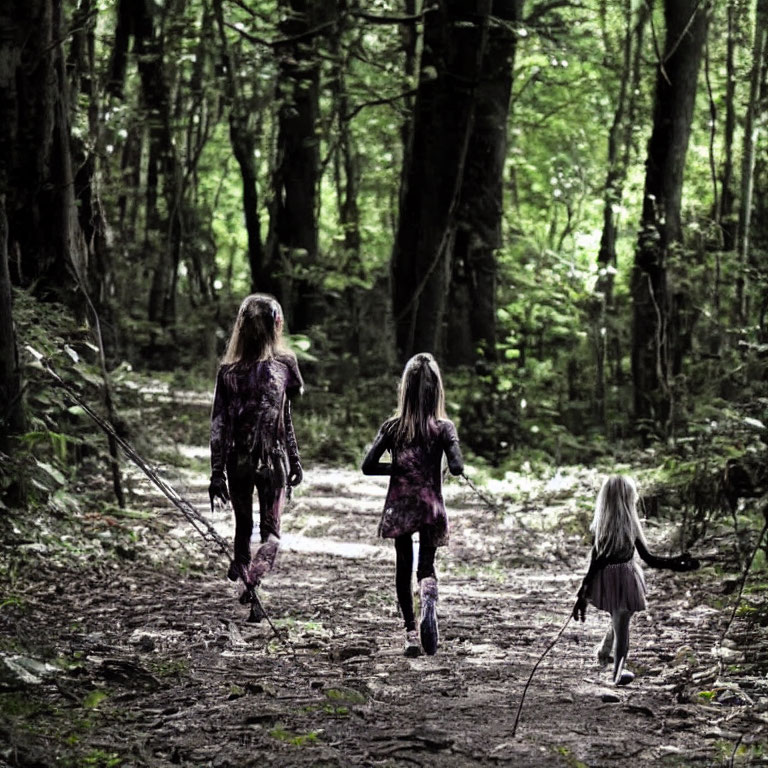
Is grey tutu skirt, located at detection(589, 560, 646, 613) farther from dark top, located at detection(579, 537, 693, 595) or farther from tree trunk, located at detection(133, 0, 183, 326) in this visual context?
tree trunk, located at detection(133, 0, 183, 326)

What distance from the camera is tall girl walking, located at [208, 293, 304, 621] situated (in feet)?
22.4

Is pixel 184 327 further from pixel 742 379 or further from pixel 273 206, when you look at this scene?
pixel 742 379

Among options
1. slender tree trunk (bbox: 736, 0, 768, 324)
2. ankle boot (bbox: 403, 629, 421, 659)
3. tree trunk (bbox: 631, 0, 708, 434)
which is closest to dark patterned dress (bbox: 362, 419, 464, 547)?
ankle boot (bbox: 403, 629, 421, 659)

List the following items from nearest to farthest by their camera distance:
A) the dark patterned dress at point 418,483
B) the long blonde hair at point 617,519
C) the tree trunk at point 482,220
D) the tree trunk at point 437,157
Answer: the long blonde hair at point 617,519 → the dark patterned dress at point 418,483 → the tree trunk at point 437,157 → the tree trunk at point 482,220


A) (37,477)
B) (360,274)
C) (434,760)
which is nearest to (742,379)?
(37,477)

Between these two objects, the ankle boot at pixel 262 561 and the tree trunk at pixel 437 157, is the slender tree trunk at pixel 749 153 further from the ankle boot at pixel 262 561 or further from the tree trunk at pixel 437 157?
the ankle boot at pixel 262 561

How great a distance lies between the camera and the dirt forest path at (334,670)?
4188mm

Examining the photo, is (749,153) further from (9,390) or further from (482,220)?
(9,390)

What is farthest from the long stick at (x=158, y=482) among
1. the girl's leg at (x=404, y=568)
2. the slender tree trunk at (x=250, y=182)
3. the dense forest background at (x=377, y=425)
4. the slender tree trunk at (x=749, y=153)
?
the slender tree trunk at (x=250, y=182)

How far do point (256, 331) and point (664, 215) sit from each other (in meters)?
10.8

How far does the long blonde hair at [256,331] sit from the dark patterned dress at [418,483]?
1.07m

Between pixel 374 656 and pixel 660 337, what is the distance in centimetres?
1061

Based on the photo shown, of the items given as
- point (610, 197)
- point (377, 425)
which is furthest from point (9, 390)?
point (610, 197)

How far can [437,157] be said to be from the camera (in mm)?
15258
